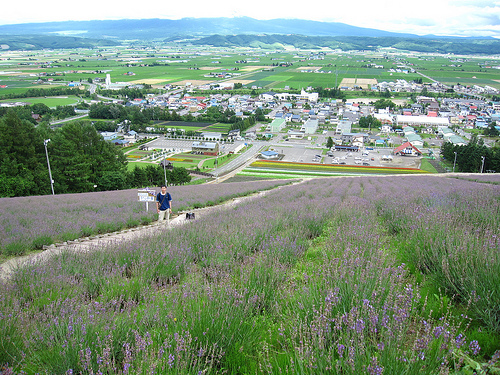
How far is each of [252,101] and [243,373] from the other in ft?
340

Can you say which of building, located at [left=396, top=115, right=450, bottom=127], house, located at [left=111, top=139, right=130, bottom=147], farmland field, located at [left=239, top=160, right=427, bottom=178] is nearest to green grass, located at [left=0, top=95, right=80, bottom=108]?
house, located at [left=111, top=139, right=130, bottom=147]

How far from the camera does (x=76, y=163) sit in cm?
2734

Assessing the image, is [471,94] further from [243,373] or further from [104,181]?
[243,373]

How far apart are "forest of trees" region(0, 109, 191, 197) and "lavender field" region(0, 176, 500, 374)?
75.2 feet

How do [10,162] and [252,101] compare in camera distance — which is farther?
[252,101]

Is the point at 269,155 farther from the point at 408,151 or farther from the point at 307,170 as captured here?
the point at 408,151

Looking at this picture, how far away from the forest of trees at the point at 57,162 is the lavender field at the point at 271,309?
75.2 feet

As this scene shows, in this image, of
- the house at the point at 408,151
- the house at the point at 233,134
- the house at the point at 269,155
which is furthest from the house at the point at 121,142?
the house at the point at 408,151

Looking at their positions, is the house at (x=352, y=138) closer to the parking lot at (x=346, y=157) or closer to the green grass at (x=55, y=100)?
the parking lot at (x=346, y=157)

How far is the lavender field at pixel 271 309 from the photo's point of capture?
227 cm

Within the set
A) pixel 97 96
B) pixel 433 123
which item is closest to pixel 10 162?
pixel 433 123

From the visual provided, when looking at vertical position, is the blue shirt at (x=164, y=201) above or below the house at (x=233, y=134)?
above

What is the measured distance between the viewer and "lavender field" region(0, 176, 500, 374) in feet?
7.46

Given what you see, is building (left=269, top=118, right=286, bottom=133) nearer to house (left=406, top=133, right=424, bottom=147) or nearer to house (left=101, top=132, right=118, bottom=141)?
house (left=406, top=133, right=424, bottom=147)
